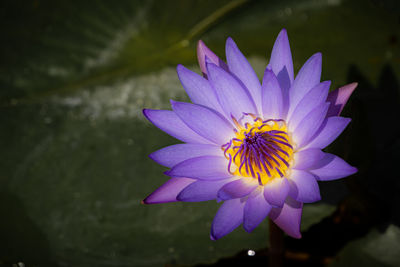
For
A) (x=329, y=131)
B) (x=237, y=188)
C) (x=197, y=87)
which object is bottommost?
(x=237, y=188)

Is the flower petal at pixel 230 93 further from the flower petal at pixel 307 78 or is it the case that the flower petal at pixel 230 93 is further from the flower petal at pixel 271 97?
the flower petal at pixel 307 78

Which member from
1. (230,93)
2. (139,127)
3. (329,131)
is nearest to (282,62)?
(230,93)

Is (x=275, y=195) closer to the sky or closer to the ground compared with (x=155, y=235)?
closer to the sky

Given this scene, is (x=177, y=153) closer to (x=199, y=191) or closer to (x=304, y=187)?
(x=199, y=191)

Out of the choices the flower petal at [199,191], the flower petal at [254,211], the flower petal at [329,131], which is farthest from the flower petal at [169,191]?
the flower petal at [329,131]

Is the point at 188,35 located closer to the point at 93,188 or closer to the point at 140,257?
the point at 93,188

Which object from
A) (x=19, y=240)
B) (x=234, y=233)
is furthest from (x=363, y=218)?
(x=19, y=240)
